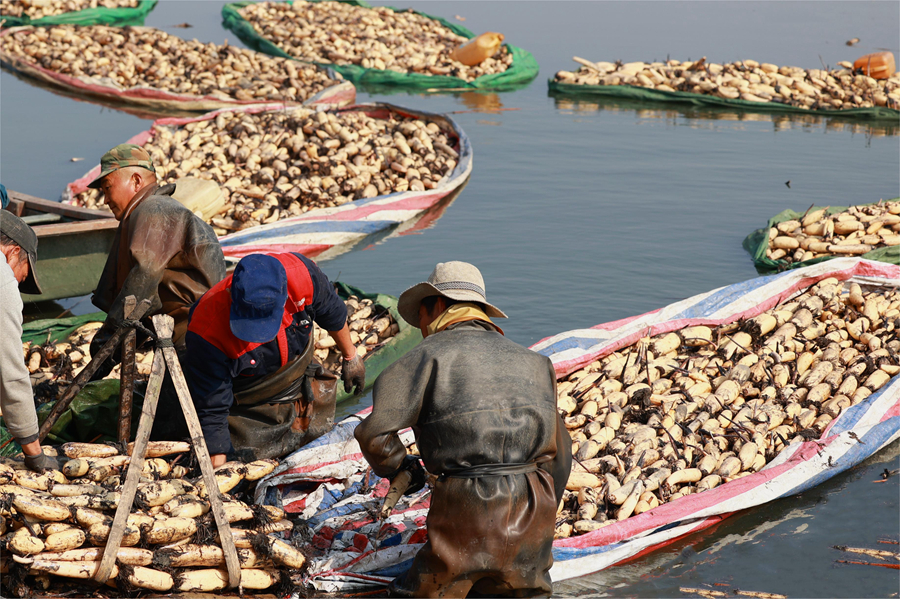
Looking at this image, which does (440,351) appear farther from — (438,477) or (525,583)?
(525,583)

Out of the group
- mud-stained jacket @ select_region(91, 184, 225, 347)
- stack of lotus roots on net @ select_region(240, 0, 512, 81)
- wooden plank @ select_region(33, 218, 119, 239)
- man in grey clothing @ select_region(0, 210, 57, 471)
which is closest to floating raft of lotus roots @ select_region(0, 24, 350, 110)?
stack of lotus roots on net @ select_region(240, 0, 512, 81)

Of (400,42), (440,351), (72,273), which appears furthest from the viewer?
(400,42)

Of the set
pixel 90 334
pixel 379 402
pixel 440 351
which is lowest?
pixel 90 334

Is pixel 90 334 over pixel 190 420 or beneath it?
beneath

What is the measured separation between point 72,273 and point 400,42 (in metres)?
11.1

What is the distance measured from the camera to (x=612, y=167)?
9.96 m

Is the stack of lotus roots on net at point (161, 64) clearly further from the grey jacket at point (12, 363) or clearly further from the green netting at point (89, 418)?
the grey jacket at point (12, 363)

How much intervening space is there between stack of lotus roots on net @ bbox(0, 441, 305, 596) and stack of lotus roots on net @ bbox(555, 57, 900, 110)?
12012 mm

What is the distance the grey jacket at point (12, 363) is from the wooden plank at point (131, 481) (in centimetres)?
43

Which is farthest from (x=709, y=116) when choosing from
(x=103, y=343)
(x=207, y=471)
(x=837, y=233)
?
(x=207, y=471)

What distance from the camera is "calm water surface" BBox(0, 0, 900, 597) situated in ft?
12.4

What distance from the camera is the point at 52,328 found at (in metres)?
5.16

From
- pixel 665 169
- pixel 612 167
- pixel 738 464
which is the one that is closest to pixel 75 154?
pixel 612 167

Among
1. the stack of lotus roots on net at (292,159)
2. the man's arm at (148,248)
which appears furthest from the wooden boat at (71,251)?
the man's arm at (148,248)
